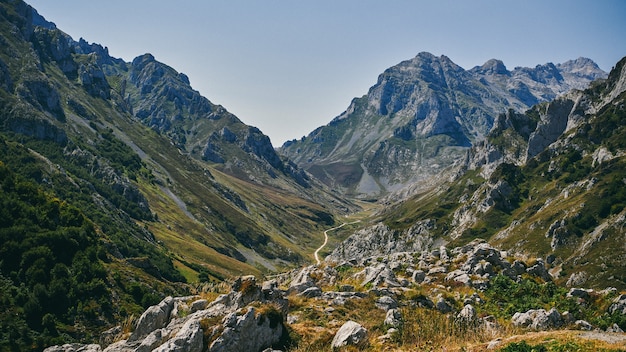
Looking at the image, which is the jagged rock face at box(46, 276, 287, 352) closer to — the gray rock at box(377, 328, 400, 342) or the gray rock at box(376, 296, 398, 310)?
the gray rock at box(377, 328, 400, 342)

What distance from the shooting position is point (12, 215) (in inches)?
3829

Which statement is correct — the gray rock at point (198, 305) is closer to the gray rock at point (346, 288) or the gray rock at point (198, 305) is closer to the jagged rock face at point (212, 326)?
the jagged rock face at point (212, 326)

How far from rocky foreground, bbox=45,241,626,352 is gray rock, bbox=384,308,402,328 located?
0.20 feet

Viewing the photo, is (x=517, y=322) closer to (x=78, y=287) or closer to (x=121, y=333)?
(x=121, y=333)

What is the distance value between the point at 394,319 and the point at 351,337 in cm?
425

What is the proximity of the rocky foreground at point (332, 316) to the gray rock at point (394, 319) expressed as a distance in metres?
0.06

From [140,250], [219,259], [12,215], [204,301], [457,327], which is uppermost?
[12,215]

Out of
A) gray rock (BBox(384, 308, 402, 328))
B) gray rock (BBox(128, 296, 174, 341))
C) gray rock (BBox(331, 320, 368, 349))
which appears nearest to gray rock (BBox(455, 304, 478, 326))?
gray rock (BBox(384, 308, 402, 328))

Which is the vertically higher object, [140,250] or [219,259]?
[140,250]

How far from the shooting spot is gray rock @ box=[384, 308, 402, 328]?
2441 centimetres

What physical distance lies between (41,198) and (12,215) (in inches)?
627

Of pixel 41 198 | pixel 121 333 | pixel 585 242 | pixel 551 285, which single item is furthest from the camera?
pixel 585 242

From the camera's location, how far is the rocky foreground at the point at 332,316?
71.8 feet

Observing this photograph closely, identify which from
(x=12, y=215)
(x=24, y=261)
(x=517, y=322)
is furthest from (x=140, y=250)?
(x=517, y=322)
